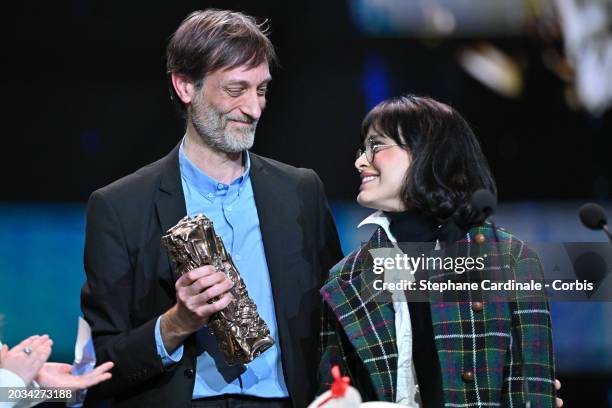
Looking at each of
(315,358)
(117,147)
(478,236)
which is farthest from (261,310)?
(117,147)

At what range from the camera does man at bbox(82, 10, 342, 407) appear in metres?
2.54

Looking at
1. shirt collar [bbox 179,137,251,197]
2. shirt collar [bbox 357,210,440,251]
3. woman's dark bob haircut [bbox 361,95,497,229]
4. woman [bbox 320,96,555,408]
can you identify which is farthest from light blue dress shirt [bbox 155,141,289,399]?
woman's dark bob haircut [bbox 361,95,497,229]

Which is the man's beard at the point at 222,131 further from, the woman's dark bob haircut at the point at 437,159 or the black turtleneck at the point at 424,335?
the black turtleneck at the point at 424,335

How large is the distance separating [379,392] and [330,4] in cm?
192

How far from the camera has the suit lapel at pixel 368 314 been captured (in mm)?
2328

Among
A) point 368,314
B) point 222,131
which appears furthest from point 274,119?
point 368,314

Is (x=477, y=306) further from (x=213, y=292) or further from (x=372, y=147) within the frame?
(x=213, y=292)

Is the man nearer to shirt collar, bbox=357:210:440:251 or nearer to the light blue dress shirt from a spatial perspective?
the light blue dress shirt

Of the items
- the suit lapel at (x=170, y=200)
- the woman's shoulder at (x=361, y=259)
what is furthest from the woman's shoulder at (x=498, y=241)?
the suit lapel at (x=170, y=200)

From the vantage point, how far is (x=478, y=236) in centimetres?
237

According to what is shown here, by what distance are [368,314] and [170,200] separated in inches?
27.8

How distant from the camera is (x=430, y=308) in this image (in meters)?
2.35

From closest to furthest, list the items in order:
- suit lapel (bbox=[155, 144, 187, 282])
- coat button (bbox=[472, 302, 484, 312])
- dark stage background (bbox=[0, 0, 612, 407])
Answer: coat button (bbox=[472, 302, 484, 312])
suit lapel (bbox=[155, 144, 187, 282])
dark stage background (bbox=[0, 0, 612, 407])

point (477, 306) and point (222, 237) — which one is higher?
point (222, 237)
